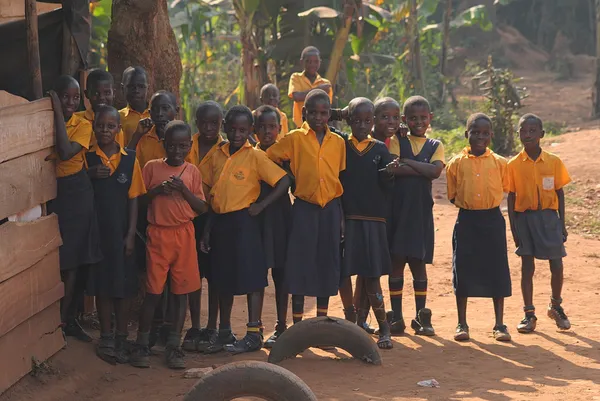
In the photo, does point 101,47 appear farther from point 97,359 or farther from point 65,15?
point 97,359

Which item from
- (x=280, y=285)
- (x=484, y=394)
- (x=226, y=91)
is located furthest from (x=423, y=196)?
(x=226, y=91)

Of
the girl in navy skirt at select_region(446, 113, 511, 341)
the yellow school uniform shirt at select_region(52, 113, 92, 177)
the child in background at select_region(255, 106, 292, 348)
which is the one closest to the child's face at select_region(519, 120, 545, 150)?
the girl in navy skirt at select_region(446, 113, 511, 341)

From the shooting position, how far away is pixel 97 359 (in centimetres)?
577

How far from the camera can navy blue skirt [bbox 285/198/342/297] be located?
5.97 meters

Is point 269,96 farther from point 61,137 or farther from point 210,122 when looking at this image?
point 61,137

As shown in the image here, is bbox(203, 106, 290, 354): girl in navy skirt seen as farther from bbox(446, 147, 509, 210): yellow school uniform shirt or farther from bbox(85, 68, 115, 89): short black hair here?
bbox(446, 147, 509, 210): yellow school uniform shirt

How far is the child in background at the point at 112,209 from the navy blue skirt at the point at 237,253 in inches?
20.5

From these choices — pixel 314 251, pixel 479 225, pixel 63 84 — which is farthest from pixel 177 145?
pixel 479 225

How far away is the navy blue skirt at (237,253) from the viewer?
5.89 m

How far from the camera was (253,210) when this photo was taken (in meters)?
5.88

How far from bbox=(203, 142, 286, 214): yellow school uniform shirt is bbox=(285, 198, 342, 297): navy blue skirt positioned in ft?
0.96

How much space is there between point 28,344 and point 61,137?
1.14 m

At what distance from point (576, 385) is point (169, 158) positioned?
2605 mm

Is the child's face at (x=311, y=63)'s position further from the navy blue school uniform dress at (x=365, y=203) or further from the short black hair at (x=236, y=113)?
the short black hair at (x=236, y=113)
